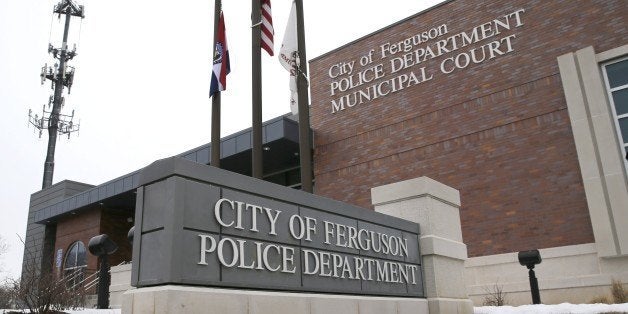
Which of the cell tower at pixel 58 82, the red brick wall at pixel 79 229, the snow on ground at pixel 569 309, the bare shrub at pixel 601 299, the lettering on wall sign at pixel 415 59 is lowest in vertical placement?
the snow on ground at pixel 569 309

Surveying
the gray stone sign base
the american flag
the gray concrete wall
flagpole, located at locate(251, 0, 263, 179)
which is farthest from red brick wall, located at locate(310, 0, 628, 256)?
the gray concrete wall

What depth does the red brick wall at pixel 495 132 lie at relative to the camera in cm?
1538

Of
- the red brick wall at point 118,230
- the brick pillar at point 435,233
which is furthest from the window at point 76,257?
the brick pillar at point 435,233

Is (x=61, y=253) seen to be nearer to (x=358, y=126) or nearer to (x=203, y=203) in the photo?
(x=358, y=126)

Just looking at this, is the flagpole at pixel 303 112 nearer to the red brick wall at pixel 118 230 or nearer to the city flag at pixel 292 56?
the city flag at pixel 292 56

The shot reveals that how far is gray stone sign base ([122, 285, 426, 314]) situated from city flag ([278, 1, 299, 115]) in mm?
4203

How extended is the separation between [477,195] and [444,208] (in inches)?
294

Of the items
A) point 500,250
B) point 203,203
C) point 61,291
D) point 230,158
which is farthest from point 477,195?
point 203,203

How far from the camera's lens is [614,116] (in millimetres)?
14875

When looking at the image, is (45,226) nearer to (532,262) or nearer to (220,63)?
(220,63)

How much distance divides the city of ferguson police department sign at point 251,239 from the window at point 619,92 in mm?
9900

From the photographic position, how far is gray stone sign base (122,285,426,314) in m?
4.89

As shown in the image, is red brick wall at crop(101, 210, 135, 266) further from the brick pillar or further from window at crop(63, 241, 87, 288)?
the brick pillar

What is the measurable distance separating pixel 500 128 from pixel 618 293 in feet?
19.9
